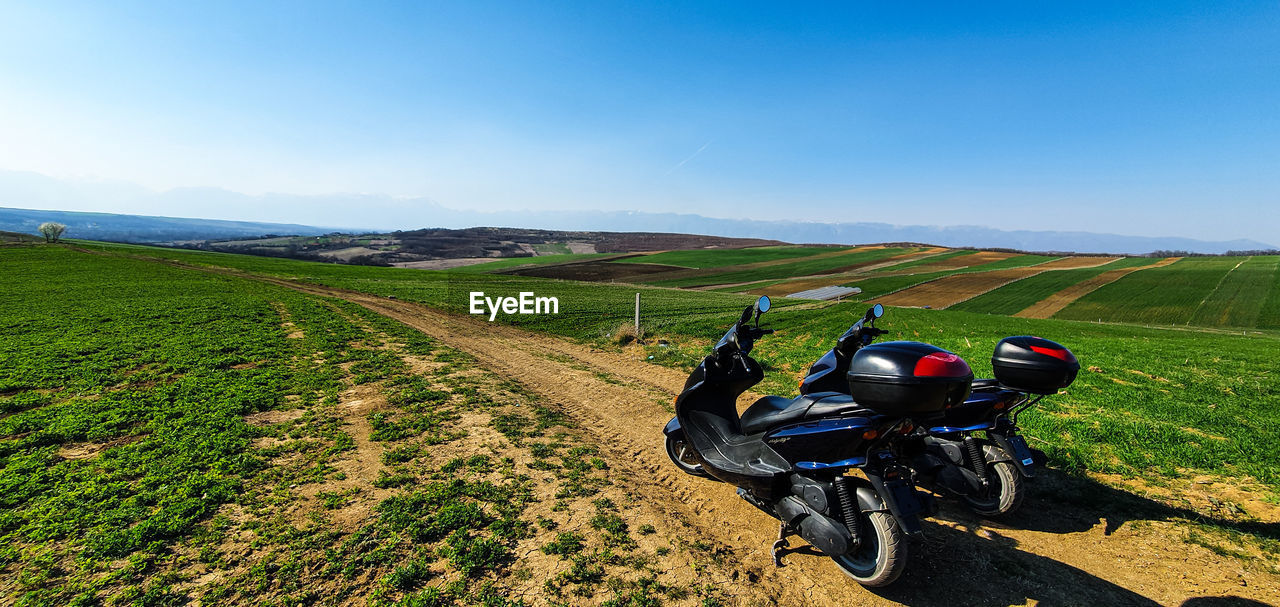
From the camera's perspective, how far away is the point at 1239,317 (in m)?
27.7

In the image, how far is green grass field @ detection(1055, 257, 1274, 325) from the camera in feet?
95.8

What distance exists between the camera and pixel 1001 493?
14.4 ft

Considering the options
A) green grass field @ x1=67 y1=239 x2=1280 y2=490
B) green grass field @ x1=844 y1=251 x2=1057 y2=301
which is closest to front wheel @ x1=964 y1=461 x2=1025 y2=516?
green grass field @ x1=67 y1=239 x2=1280 y2=490

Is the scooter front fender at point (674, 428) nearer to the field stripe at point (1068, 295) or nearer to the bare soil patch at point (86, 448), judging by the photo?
the bare soil patch at point (86, 448)

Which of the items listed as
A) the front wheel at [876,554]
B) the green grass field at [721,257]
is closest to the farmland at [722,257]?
the green grass field at [721,257]

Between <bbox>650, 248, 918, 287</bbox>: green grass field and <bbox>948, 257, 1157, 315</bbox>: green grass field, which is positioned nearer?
<bbox>948, 257, 1157, 315</bbox>: green grass field

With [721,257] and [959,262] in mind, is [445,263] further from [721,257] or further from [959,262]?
[959,262]

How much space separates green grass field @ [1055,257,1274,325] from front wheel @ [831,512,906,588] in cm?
3681

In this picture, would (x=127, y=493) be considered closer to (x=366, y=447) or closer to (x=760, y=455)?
(x=366, y=447)

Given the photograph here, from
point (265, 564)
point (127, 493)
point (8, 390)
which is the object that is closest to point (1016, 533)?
point (265, 564)

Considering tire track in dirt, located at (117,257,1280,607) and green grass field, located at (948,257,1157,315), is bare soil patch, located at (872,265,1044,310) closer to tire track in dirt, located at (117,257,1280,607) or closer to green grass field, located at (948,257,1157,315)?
green grass field, located at (948,257,1157,315)

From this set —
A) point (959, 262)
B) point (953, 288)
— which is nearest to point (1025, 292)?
point (953, 288)

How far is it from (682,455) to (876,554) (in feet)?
7.43

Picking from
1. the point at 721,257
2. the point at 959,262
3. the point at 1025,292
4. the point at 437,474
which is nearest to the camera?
the point at 437,474
